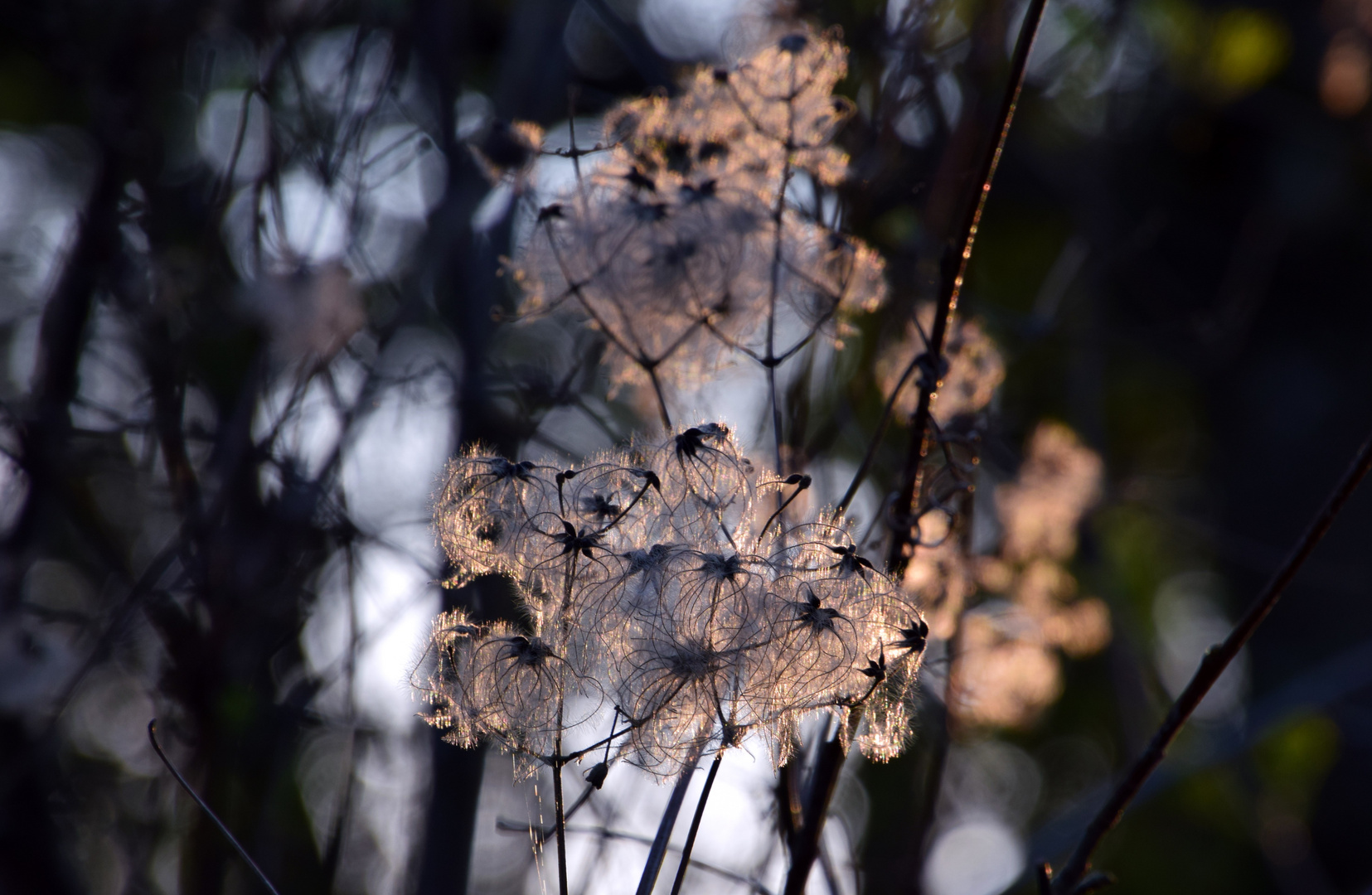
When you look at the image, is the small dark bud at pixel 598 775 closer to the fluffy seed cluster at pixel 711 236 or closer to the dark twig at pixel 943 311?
the dark twig at pixel 943 311

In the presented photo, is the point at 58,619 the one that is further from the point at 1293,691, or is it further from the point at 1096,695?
the point at 1096,695

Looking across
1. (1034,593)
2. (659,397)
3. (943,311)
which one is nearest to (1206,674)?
(943,311)

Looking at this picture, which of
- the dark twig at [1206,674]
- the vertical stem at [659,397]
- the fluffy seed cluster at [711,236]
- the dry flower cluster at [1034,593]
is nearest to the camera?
the dark twig at [1206,674]

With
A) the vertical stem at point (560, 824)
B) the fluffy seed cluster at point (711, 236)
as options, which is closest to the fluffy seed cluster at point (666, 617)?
the vertical stem at point (560, 824)

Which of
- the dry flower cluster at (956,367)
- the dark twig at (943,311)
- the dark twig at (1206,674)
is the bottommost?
the dark twig at (1206,674)

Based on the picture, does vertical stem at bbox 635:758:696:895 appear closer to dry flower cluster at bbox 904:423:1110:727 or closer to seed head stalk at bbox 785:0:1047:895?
seed head stalk at bbox 785:0:1047:895

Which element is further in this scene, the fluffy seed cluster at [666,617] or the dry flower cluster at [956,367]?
the dry flower cluster at [956,367]

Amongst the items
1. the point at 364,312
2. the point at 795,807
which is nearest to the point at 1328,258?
the point at 364,312

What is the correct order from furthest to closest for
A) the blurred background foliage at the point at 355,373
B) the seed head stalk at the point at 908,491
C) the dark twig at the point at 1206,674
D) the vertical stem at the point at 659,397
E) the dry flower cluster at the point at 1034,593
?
1. the dry flower cluster at the point at 1034,593
2. the blurred background foliage at the point at 355,373
3. the vertical stem at the point at 659,397
4. the seed head stalk at the point at 908,491
5. the dark twig at the point at 1206,674
